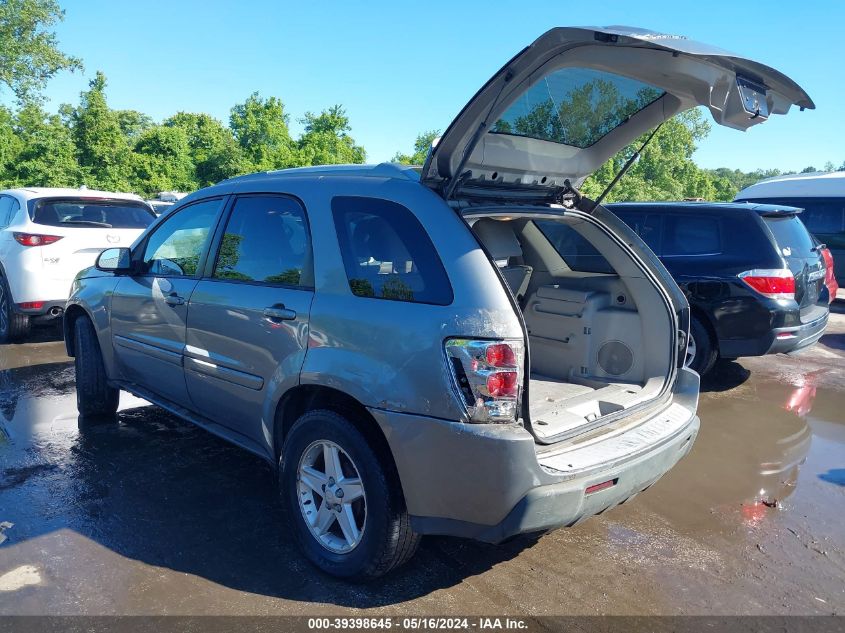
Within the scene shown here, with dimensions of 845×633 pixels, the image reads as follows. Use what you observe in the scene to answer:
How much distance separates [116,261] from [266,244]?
1.73m

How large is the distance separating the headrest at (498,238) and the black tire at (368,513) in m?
1.65

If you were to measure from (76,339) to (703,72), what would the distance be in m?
4.67

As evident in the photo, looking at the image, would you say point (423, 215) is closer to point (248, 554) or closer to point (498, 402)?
point (498, 402)

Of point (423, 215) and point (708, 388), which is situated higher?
point (423, 215)

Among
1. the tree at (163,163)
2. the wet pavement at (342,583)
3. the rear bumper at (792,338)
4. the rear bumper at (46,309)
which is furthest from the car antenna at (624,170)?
the tree at (163,163)

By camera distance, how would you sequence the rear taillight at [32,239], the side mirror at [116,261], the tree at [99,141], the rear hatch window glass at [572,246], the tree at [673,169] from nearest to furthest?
the side mirror at [116,261]
the rear hatch window glass at [572,246]
the rear taillight at [32,239]
the tree at [99,141]
the tree at [673,169]

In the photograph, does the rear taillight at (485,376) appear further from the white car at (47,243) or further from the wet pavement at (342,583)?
the white car at (47,243)

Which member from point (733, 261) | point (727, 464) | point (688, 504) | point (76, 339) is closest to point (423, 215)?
point (688, 504)

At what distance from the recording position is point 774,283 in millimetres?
5945

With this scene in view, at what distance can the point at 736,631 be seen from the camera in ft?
8.89

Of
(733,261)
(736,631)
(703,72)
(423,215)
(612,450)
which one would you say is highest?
(703,72)

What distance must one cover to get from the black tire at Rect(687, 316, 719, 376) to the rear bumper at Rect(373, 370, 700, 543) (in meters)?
3.76

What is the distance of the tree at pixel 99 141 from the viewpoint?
30.3 m

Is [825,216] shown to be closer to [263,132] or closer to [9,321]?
[9,321]
